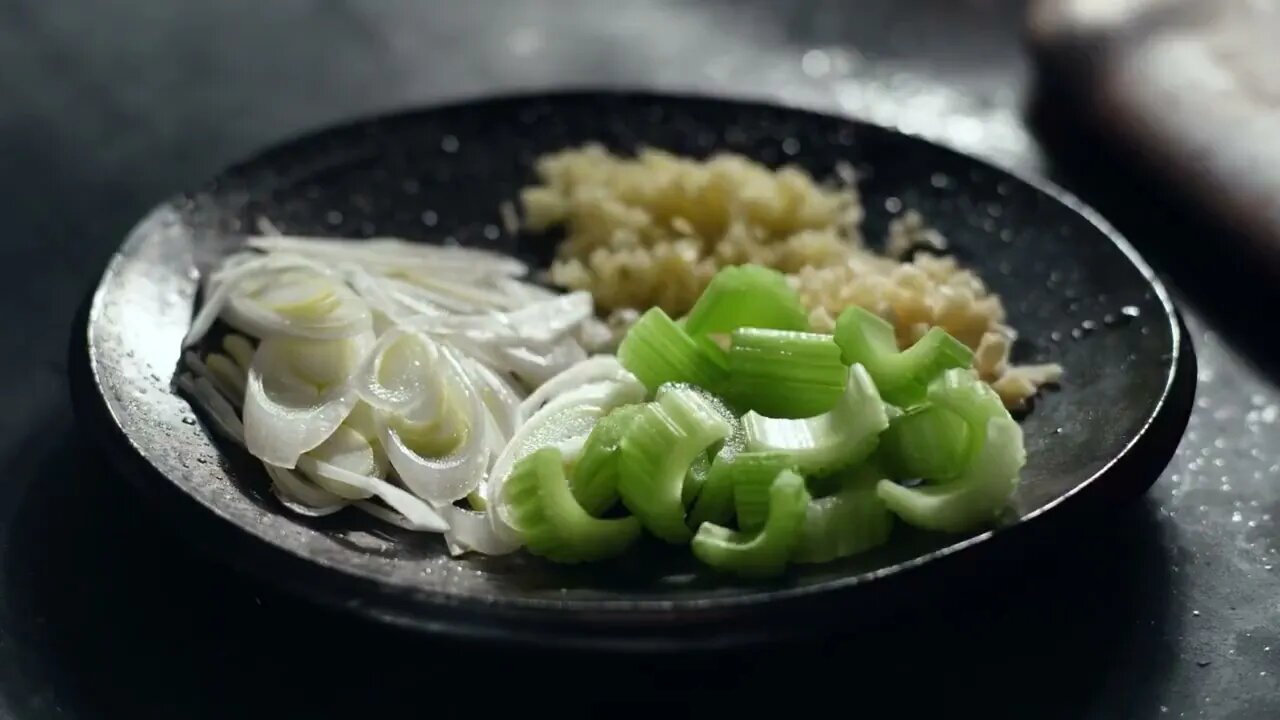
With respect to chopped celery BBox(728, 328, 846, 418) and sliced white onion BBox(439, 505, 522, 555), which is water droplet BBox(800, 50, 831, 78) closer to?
chopped celery BBox(728, 328, 846, 418)

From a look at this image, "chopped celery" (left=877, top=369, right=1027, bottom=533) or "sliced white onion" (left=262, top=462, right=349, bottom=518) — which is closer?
"chopped celery" (left=877, top=369, right=1027, bottom=533)

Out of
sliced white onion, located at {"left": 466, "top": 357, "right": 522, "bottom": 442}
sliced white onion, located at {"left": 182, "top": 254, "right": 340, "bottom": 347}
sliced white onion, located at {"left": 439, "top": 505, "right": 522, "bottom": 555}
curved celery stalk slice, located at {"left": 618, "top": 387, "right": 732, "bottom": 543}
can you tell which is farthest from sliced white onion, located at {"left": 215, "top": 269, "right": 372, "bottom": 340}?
curved celery stalk slice, located at {"left": 618, "top": 387, "right": 732, "bottom": 543}

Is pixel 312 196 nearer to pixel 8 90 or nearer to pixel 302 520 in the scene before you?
pixel 302 520

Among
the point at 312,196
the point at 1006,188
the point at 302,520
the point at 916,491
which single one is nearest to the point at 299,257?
the point at 312,196

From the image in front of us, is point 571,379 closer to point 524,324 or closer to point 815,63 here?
point 524,324

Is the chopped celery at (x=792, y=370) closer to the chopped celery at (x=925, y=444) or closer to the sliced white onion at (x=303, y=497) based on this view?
the chopped celery at (x=925, y=444)

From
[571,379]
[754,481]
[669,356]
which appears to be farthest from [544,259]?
[754,481]
